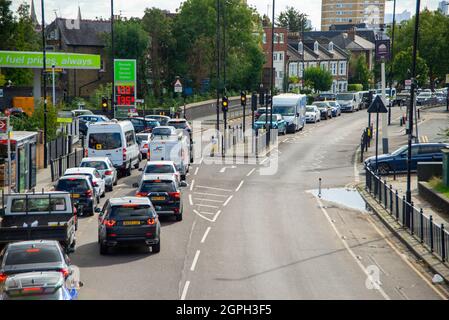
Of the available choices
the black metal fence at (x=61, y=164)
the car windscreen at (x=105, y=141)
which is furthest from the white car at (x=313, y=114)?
the car windscreen at (x=105, y=141)

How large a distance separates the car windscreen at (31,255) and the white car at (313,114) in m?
57.5

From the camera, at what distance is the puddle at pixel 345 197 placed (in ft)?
107

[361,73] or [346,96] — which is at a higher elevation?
[361,73]

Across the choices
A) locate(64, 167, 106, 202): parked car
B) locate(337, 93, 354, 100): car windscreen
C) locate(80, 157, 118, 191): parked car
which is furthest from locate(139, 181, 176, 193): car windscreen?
locate(337, 93, 354, 100): car windscreen

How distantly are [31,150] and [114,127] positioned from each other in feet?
15.2

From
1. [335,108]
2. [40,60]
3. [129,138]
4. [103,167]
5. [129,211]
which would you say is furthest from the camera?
[335,108]

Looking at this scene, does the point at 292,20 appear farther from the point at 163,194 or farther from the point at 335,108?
the point at 163,194

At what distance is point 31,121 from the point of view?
49.8m

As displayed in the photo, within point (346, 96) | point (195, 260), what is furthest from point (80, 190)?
point (346, 96)

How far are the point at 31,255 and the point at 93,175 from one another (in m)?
15.1

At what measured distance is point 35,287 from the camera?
15000 millimetres
